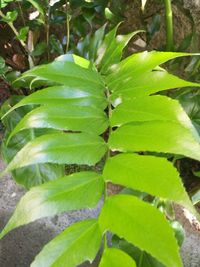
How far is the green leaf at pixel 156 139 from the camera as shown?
0.48m

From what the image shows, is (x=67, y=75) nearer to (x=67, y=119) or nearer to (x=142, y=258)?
(x=67, y=119)

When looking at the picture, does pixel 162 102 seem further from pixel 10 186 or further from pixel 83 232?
pixel 10 186

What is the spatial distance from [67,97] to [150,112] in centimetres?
17

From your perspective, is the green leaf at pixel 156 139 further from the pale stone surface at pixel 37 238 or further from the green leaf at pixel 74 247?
the pale stone surface at pixel 37 238

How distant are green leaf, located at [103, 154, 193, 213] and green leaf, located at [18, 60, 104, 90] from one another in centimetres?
24

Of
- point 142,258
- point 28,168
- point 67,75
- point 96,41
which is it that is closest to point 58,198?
point 67,75

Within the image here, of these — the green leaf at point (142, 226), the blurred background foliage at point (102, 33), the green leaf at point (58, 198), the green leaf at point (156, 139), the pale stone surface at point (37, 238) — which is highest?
the green leaf at point (156, 139)

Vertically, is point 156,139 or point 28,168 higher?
point 156,139

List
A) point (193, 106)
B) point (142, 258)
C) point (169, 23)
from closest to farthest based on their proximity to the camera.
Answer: point (142, 258)
point (193, 106)
point (169, 23)

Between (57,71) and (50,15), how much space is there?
73 cm

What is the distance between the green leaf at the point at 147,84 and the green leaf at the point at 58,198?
0.19 meters

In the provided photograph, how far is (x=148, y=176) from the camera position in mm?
446

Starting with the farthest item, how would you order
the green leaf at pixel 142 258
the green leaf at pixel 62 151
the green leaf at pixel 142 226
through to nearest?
the green leaf at pixel 142 258
the green leaf at pixel 62 151
the green leaf at pixel 142 226

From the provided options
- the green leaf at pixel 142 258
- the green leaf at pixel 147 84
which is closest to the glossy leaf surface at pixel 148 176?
the green leaf at pixel 147 84
